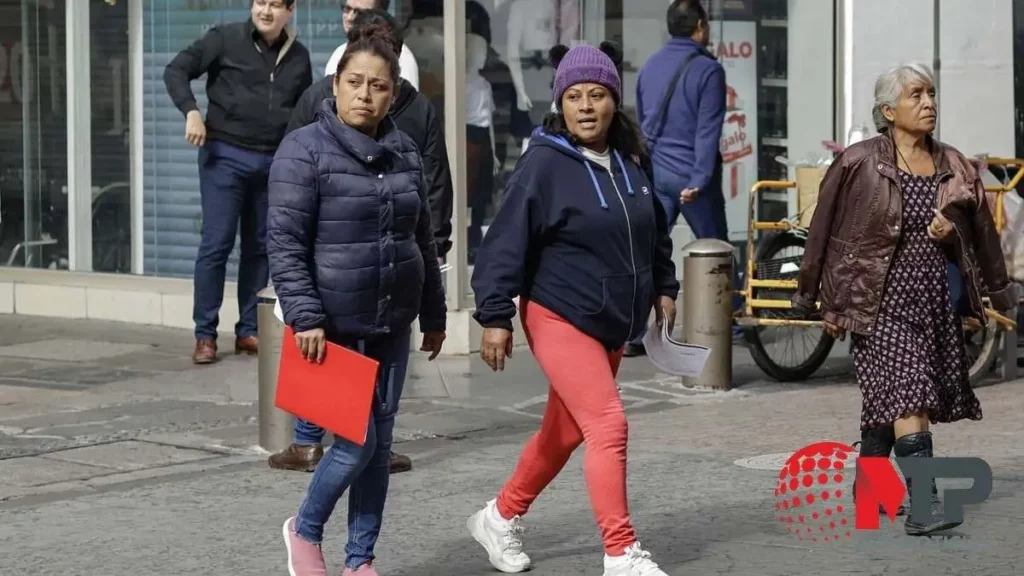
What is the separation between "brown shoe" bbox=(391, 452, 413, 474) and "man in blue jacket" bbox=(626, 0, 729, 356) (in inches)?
141

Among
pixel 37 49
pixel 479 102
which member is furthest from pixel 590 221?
pixel 37 49

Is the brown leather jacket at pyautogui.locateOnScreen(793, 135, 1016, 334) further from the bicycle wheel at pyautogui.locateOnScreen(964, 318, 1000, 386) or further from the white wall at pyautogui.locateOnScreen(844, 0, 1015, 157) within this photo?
the white wall at pyautogui.locateOnScreen(844, 0, 1015, 157)

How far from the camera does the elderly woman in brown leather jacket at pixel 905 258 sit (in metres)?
6.82

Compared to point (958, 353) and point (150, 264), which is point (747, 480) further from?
point (150, 264)

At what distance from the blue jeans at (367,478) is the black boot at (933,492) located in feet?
6.13

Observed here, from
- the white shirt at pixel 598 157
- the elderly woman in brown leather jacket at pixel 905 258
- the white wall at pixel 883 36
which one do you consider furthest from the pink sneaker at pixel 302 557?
the white wall at pixel 883 36

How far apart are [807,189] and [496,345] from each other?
511 centimetres

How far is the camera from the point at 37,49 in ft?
45.1

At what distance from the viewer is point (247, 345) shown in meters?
11.5

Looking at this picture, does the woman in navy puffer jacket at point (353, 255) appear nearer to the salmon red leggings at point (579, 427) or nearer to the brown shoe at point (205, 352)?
the salmon red leggings at point (579, 427)

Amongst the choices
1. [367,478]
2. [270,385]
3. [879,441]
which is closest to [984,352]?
[879,441]

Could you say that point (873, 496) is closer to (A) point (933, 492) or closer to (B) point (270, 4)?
(A) point (933, 492)

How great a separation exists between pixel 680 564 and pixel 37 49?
8650 mm

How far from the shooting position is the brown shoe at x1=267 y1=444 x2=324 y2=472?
26.8ft
